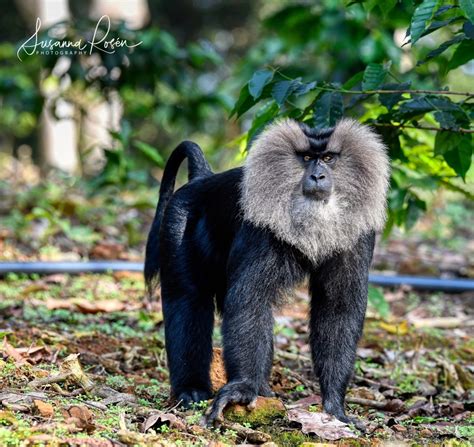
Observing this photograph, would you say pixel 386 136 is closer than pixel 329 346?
No

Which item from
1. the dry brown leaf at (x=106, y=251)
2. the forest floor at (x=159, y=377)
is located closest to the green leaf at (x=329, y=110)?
the forest floor at (x=159, y=377)

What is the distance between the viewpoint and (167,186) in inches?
Answer: 181

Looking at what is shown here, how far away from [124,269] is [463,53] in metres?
3.47

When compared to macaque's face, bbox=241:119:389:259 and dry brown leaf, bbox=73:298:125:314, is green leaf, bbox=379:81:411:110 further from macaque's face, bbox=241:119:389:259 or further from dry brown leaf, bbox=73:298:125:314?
dry brown leaf, bbox=73:298:125:314

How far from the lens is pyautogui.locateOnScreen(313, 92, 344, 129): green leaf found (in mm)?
4008

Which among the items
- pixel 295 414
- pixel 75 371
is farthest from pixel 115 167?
pixel 295 414

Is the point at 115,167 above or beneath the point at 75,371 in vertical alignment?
above

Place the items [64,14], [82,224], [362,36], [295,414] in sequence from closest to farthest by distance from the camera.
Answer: [295,414] → [362,36] → [82,224] → [64,14]

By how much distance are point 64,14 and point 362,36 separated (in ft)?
17.7

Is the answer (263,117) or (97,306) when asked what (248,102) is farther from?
(97,306)

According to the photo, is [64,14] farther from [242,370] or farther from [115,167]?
[242,370]

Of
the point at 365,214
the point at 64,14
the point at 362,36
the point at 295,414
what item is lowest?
the point at 295,414

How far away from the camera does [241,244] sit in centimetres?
359

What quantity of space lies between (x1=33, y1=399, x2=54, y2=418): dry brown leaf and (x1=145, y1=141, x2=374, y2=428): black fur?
0.63 metres
